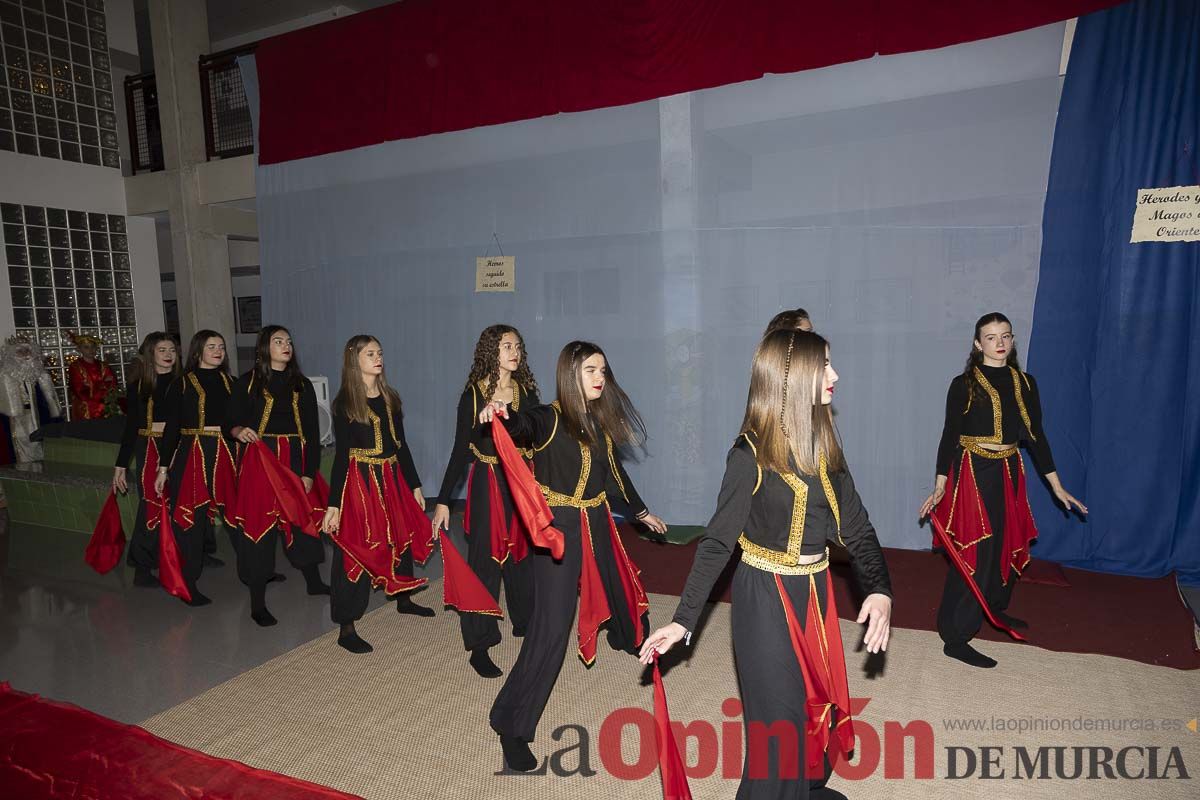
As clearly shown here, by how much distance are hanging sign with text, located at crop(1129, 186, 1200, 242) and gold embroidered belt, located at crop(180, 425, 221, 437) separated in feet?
17.6

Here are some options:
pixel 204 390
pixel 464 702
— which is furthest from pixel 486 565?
pixel 204 390

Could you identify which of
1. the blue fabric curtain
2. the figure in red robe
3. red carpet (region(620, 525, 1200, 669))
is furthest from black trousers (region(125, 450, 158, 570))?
the blue fabric curtain

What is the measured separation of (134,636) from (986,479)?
4290mm

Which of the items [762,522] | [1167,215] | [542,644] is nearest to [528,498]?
[542,644]

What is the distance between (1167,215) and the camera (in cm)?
406

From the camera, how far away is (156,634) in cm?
385

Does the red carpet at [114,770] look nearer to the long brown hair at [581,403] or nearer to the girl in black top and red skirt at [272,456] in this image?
the long brown hair at [581,403]

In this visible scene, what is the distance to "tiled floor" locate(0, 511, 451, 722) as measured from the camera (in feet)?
10.7

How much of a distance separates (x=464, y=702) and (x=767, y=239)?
11.7 ft

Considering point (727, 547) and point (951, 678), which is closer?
point (727, 547)

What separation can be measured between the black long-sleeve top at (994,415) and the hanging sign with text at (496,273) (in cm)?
360

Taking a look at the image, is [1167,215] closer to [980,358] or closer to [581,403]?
[980,358]

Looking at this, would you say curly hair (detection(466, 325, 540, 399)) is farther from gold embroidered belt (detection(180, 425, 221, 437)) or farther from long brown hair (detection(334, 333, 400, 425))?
gold embroidered belt (detection(180, 425, 221, 437))

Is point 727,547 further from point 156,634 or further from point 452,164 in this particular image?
point 452,164
